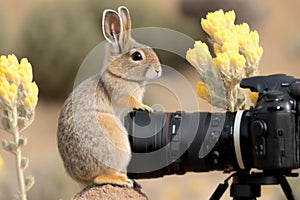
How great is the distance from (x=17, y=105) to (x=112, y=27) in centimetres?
32

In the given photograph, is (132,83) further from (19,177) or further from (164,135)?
(19,177)

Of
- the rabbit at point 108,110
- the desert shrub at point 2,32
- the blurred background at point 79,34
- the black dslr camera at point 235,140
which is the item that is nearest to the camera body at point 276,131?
the black dslr camera at point 235,140

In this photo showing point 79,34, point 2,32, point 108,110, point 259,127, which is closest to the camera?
point 259,127

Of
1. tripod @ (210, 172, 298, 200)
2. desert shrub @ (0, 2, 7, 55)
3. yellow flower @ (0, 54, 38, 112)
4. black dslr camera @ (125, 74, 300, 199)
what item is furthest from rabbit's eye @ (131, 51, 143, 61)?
desert shrub @ (0, 2, 7, 55)

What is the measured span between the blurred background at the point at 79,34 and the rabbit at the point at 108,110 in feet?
17.0

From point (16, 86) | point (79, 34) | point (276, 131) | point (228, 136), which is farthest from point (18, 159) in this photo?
point (79, 34)

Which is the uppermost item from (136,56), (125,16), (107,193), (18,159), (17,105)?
(125,16)

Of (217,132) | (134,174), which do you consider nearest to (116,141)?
(134,174)

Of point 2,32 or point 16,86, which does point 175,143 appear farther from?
point 2,32

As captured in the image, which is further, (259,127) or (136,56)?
(136,56)

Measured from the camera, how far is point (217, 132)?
254cm

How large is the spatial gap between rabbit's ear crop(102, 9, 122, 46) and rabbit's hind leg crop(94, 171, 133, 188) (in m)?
0.35

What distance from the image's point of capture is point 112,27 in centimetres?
255

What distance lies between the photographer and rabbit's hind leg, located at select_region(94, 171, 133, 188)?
2.48 meters
